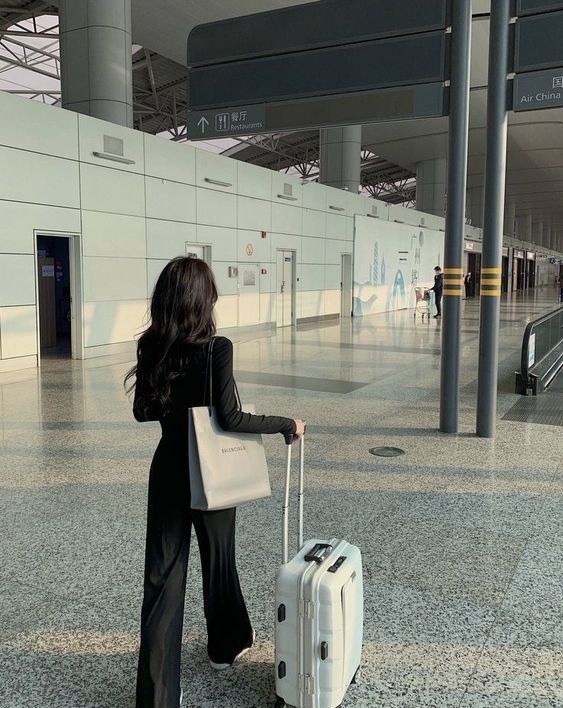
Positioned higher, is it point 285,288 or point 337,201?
point 337,201

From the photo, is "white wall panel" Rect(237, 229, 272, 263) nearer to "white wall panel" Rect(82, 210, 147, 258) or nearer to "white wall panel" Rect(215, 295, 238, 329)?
"white wall panel" Rect(215, 295, 238, 329)

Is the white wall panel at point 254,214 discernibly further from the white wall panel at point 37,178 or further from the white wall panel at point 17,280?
the white wall panel at point 17,280

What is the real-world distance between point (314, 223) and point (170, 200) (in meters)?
7.16

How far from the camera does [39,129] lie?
10.6 m

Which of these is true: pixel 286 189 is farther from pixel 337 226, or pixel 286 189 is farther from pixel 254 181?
pixel 337 226

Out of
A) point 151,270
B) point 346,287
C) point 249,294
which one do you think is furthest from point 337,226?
point 151,270

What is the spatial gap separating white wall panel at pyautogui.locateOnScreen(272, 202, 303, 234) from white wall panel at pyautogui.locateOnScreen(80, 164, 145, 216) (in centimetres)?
563

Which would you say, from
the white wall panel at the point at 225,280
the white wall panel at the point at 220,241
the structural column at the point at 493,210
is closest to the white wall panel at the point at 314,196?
the white wall panel at the point at 220,241

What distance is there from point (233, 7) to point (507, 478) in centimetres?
1554

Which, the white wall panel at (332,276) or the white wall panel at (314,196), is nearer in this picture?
the white wall panel at (314,196)

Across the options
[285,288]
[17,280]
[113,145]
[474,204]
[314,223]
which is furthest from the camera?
[474,204]

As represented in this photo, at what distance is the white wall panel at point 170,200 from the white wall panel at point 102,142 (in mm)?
512

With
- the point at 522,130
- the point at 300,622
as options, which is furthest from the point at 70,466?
the point at 522,130

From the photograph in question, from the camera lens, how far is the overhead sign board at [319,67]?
21.8ft
